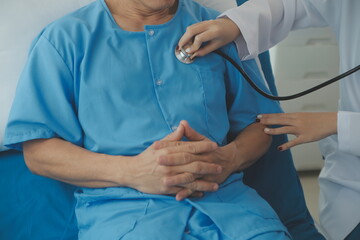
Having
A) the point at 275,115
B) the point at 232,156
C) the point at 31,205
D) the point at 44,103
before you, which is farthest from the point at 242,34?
the point at 31,205

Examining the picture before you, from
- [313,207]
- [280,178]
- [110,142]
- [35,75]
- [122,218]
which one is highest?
[35,75]

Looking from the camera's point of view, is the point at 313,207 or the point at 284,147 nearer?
the point at 284,147

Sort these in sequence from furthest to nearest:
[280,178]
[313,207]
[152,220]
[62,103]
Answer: [313,207]
[280,178]
[62,103]
[152,220]

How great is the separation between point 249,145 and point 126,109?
36 centimetres

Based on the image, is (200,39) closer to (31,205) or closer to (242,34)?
(242,34)

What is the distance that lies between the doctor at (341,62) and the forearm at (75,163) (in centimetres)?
38

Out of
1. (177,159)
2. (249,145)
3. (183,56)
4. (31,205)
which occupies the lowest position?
(31,205)

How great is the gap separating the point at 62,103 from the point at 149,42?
0.28 m

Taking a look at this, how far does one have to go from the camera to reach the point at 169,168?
3.83ft

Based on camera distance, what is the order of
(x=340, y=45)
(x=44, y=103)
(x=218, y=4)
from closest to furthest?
1. (x=44, y=103)
2. (x=340, y=45)
3. (x=218, y=4)

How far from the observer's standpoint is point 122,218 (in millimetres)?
1177

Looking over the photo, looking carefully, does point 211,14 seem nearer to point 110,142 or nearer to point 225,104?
point 225,104

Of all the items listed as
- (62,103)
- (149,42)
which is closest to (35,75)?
(62,103)

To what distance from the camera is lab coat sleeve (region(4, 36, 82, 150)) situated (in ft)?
4.07
